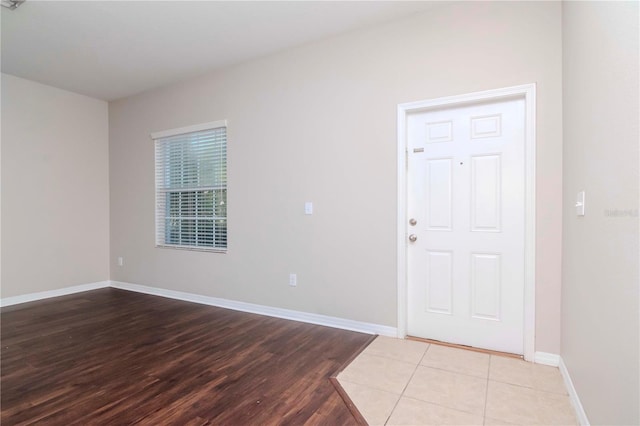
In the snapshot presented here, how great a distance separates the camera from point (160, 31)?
309cm

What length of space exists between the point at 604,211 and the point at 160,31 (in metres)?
3.66

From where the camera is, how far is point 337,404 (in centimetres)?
193

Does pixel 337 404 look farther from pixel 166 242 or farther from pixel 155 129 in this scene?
pixel 155 129

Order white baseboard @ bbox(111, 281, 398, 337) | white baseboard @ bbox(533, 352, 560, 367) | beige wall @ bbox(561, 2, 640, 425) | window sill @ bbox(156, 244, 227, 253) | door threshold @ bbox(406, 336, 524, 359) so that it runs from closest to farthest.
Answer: beige wall @ bbox(561, 2, 640, 425)
white baseboard @ bbox(533, 352, 560, 367)
door threshold @ bbox(406, 336, 524, 359)
white baseboard @ bbox(111, 281, 398, 337)
window sill @ bbox(156, 244, 227, 253)

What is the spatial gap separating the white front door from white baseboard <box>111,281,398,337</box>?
337mm

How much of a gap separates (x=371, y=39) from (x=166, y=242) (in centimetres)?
371

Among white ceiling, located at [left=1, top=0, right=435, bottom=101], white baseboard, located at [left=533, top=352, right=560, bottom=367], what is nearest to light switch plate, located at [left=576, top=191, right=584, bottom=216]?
white baseboard, located at [left=533, top=352, right=560, bottom=367]

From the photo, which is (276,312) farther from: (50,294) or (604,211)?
(50,294)

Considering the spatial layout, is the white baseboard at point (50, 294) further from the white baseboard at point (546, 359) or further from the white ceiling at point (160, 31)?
the white baseboard at point (546, 359)

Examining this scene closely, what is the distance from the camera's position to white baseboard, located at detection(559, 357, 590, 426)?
5.49 ft

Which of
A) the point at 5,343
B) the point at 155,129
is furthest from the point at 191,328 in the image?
the point at 155,129

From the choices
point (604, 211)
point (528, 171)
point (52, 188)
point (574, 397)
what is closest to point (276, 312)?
point (574, 397)

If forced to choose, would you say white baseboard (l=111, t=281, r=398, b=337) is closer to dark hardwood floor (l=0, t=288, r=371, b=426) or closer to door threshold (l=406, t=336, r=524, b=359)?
dark hardwood floor (l=0, t=288, r=371, b=426)

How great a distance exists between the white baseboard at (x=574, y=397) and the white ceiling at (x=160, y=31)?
2.92 metres
